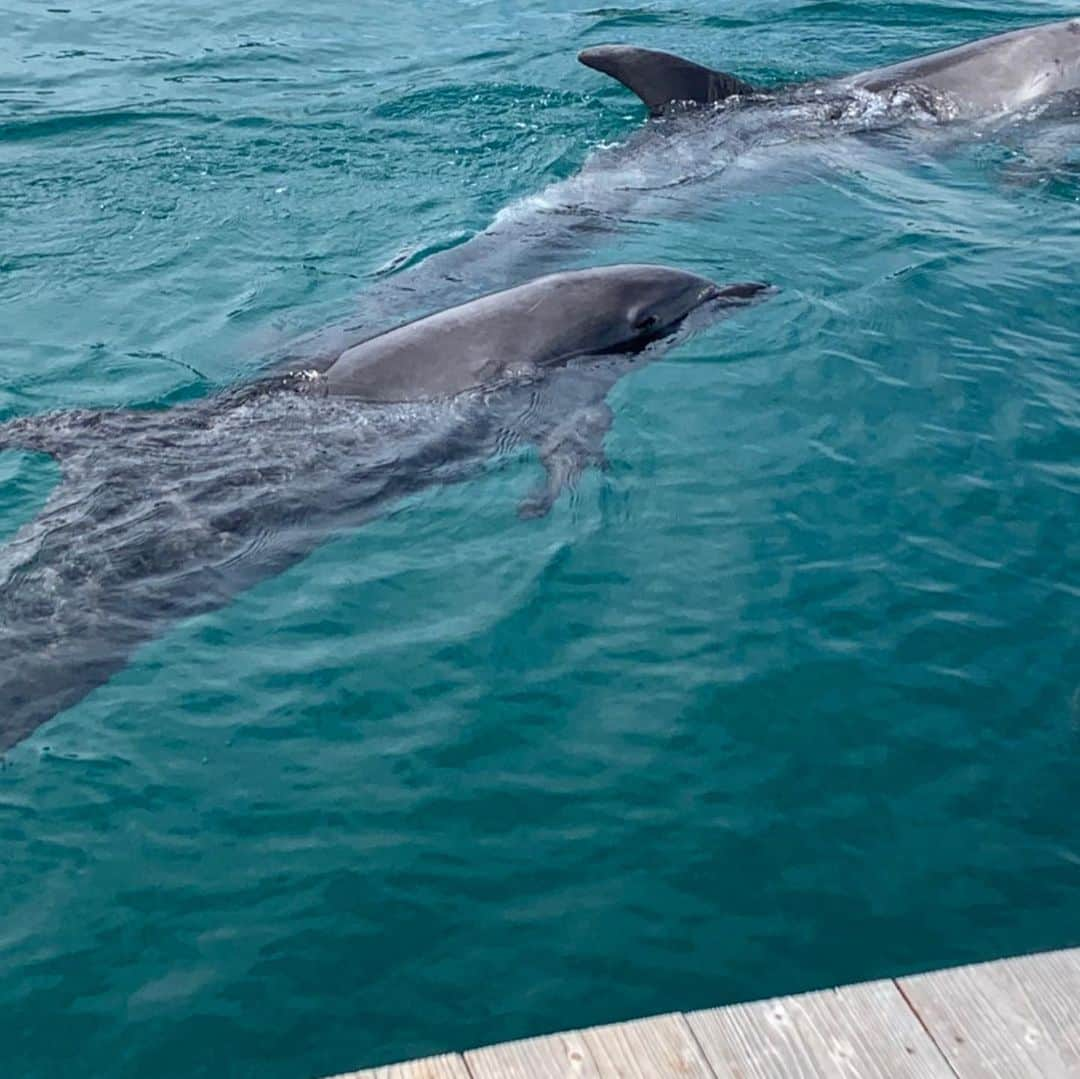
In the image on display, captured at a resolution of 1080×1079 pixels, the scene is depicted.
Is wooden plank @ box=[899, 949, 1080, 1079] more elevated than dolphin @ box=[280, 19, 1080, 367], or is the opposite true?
dolphin @ box=[280, 19, 1080, 367]

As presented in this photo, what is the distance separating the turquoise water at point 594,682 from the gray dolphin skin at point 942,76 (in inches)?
77.5

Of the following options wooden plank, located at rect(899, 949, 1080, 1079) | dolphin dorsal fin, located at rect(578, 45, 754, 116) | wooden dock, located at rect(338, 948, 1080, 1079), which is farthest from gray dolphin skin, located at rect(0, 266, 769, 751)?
dolphin dorsal fin, located at rect(578, 45, 754, 116)

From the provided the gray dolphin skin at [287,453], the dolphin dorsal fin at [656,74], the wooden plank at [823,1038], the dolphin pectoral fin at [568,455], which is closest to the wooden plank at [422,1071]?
the wooden plank at [823,1038]

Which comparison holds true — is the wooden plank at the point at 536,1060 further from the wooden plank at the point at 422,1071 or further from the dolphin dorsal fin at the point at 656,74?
the dolphin dorsal fin at the point at 656,74

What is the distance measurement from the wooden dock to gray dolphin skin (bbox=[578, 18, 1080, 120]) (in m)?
11.8

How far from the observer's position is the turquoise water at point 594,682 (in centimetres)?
618

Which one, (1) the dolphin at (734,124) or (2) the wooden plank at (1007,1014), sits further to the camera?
(1) the dolphin at (734,124)

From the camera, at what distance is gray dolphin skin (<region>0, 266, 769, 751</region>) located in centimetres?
782

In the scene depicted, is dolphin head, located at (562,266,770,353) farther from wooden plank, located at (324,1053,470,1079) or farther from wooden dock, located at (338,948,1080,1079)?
wooden plank, located at (324,1053,470,1079)

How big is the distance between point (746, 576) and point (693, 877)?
2.38 metres

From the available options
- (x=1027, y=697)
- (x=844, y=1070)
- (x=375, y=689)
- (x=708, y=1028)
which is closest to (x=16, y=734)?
(x=375, y=689)

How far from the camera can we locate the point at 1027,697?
766 centimetres

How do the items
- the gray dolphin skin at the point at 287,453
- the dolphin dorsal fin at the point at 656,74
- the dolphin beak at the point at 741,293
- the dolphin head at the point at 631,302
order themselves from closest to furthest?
the gray dolphin skin at the point at 287,453 < the dolphin head at the point at 631,302 < the dolphin beak at the point at 741,293 < the dolphin dorsal fin at the point at 656,74

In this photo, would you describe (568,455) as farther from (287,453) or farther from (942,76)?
(942,76)
